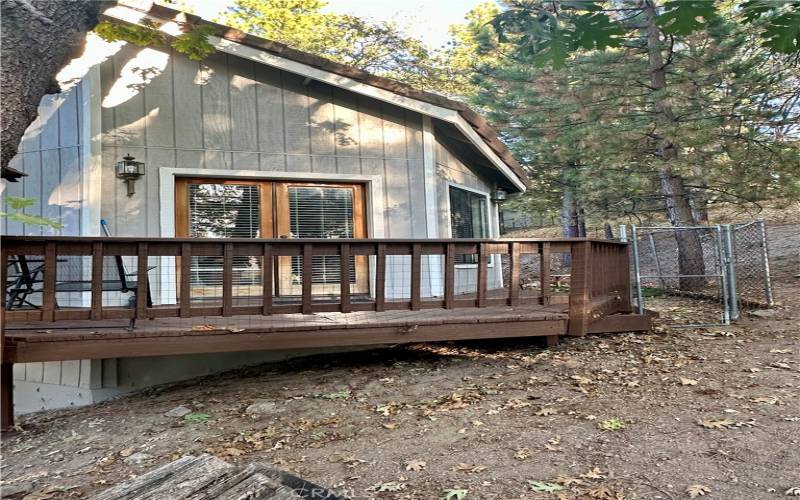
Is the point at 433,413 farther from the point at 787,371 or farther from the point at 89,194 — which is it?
the point at 89,194

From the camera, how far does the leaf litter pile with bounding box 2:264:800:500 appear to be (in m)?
2.71

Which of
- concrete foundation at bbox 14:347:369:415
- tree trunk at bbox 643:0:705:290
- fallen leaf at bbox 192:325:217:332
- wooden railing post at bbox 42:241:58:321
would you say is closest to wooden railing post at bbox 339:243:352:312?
fallen leaf at bbox 192:325:217:332

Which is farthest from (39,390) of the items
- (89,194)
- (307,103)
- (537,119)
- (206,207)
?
(537,119)

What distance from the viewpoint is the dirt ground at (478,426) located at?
8.89ft

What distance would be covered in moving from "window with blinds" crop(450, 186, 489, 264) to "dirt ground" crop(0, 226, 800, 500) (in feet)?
8.53

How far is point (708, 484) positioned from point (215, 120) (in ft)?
19.4

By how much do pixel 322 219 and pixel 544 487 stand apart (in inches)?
182

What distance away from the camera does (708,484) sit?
8.36 ft

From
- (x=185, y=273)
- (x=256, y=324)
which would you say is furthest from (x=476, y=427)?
(x=185, y=273)

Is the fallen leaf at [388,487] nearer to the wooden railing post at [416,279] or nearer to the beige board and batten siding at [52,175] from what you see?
the wooden railing post at [416,279]

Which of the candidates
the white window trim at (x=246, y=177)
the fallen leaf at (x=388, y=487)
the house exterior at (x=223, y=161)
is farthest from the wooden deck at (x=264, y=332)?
the fallen leaf at (x=388, y=487)

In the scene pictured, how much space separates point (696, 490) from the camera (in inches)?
97.9

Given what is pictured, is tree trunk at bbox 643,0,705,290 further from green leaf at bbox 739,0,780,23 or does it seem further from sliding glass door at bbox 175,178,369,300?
green leaf at bbox 739,0,780,23

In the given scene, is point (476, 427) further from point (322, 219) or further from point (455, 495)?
point (322, 219)
